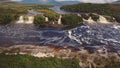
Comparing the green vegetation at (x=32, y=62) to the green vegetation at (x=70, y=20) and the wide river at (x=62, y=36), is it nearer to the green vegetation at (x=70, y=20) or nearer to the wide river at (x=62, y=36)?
the wide river at (x=62, y=36)

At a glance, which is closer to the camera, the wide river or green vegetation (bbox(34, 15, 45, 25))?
the wide river

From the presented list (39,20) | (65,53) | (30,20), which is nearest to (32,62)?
(65,53)

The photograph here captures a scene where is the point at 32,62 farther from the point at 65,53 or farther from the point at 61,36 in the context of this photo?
the point at 61,36

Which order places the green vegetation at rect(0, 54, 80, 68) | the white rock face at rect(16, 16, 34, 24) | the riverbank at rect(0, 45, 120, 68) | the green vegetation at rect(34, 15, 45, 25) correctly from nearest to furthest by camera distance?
the green vegetation at rect(0, 54, 80, 68) < the riverbank at rect(0, 45, 120, 68) < the green vegetation at rect(34, 15, 45, 25) < the white rock face at rect(16, 16, 34, 24)

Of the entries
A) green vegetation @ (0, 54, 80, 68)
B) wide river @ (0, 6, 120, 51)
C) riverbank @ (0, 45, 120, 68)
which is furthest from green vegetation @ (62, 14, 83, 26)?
green vegetation @ (0, 54, 80, 68)

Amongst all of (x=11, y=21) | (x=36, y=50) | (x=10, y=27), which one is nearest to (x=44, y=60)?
(x=36, y=50)

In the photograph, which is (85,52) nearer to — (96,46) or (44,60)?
(96,46)

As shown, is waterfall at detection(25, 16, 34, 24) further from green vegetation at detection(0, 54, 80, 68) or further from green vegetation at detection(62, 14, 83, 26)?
green vegetation at detection(0, 54, 80, 68)
